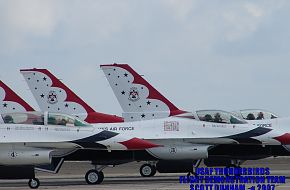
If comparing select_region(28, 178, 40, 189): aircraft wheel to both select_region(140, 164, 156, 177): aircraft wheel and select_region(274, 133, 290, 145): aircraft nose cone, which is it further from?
select_region(274, 133, 290, 145): aircraft nose cone

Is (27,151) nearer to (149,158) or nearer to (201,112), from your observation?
(149,158)

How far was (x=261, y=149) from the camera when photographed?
25.8 meters

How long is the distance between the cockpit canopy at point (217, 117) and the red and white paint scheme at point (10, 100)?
9316 millimetres

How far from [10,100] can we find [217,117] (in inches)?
407

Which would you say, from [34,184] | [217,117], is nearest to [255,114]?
[217,117]

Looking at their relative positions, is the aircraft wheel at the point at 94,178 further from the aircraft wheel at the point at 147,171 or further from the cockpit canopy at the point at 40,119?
the aircraft wheel at the point at 147,171

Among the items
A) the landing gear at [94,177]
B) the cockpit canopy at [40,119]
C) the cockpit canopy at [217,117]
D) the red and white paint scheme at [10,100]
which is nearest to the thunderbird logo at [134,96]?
the red and white paint scheme at [10,100]

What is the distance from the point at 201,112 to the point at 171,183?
3.18 meters

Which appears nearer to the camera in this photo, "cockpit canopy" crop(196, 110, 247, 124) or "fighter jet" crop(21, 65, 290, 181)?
"fighter jet" crop(21, 65, 290, 181)

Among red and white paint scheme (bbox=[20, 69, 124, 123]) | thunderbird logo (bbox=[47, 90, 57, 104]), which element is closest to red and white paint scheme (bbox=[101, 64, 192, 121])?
red and white paint scheme (bbox=[20, 69, 124, 123])

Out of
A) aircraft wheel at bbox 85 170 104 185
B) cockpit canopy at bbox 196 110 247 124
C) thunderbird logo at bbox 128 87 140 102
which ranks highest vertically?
thunderbird logo at bbox 128 87 140 102

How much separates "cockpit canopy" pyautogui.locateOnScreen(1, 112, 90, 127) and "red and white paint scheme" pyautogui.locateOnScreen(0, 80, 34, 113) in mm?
9663

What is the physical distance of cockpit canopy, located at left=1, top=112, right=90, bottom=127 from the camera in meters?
23.0

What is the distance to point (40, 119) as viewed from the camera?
2309 centimetres
